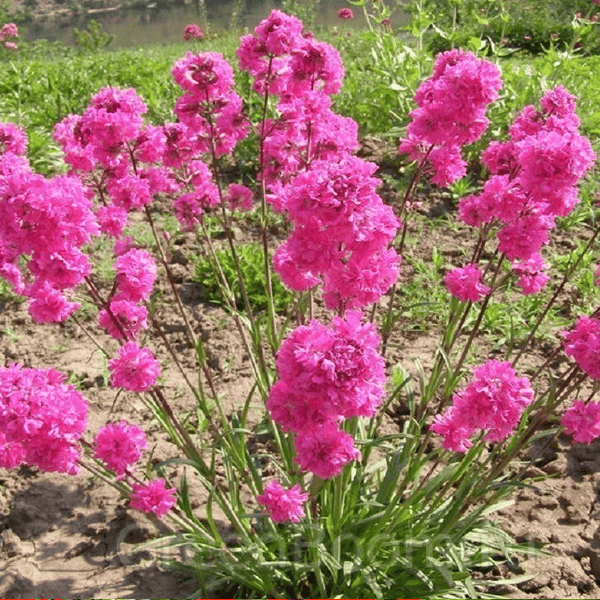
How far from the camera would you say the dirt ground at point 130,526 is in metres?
2.77

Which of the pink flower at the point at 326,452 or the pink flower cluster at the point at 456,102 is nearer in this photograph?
the pink flower at the point at 326,452

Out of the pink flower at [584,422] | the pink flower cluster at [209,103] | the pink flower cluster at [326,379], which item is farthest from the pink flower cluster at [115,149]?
the pink flower at [584,422]

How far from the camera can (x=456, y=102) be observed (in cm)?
217

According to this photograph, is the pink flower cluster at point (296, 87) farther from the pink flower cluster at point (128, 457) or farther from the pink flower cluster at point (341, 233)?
the pink flower cluster at point (128, 457)

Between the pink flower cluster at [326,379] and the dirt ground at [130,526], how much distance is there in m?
1.09

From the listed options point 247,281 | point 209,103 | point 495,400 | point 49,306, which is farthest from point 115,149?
point 247,281

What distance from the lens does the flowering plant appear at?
1.73 m

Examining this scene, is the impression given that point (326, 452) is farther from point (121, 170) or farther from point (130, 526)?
point (130, 526)

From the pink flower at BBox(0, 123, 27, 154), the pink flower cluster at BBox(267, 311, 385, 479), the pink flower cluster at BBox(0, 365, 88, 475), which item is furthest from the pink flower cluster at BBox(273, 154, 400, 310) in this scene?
the pink flower at BBox(0, 123, 27, 154)

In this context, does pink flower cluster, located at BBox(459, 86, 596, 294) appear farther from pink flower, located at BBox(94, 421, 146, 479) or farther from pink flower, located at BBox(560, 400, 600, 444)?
pink flower, located at BBox(94, 421, 146, 479)

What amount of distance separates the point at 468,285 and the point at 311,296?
0.59 meters

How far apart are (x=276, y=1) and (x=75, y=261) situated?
41.9 meters

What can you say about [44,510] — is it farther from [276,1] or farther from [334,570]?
[276,1]

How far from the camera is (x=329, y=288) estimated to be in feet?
6.08
